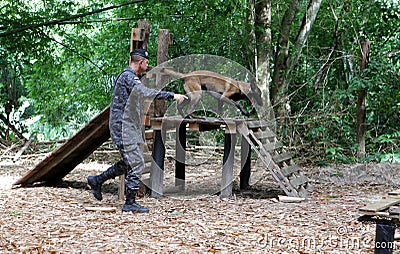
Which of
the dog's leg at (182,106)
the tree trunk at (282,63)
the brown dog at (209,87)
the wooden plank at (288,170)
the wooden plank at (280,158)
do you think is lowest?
the wooden plank at (288,170)

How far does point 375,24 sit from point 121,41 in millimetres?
5632

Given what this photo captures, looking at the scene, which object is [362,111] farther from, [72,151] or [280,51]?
[72,151]

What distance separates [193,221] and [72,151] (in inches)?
91.4

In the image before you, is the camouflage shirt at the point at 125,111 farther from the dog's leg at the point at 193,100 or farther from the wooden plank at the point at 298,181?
the wooden plank at the point at 298,181

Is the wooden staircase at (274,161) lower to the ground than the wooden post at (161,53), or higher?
lower

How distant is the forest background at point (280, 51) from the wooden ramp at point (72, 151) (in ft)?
8.46

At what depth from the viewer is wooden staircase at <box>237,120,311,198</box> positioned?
19.9 feet

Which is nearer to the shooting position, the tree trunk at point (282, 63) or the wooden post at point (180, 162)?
the wooden post at point (180, 162)

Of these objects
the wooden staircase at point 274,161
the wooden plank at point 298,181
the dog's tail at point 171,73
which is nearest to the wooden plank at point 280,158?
the wooden staircase at point 274,161

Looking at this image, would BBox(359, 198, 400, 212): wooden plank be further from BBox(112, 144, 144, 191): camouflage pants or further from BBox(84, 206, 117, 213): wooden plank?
BBox(84, 206, 117, 213): wooden plank

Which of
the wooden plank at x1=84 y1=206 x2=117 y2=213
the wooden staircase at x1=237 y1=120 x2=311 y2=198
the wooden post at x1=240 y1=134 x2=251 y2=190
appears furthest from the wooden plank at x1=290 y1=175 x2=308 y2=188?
the wooden plank at x1=84 y1=206 x2=117 y2=213

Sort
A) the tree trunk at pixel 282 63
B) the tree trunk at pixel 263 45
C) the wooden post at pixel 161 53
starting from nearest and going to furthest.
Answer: the wooden post at pixel 161 53 < the tree trunk at pixel 263 45 < the tree trunk at pixel 282 63

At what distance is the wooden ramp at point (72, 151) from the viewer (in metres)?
6.14

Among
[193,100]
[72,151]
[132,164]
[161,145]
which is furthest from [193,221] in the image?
[72,151]
